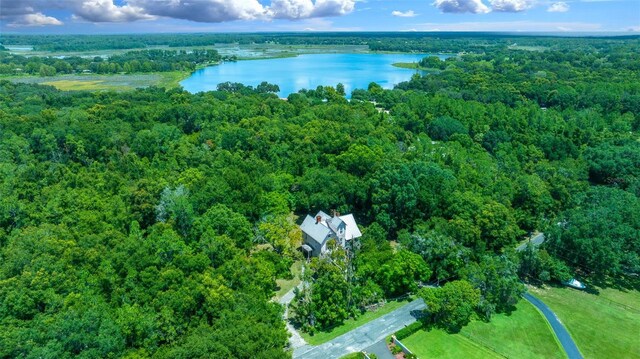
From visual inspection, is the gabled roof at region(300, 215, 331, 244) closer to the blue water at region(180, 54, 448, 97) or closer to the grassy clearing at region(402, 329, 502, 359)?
the grassy clearing at region(402, 329, 502, 359)

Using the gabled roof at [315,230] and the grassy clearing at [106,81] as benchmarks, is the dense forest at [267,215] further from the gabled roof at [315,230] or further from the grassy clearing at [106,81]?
the grassy clearing at [106,81]

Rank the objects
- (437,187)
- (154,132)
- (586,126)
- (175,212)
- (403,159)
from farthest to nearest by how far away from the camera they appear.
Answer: (586,126)
(154,132)
(403,159)
(437,187)
(175,212)

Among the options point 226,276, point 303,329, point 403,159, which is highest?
point 403,159

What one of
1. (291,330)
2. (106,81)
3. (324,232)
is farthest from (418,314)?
(106,81)

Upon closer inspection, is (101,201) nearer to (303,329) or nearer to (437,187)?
(303,329)

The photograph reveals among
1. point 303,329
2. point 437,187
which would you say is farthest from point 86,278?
point 437,187

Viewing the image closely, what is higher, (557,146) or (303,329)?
(557,146)

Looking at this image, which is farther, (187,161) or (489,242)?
(187,161)
